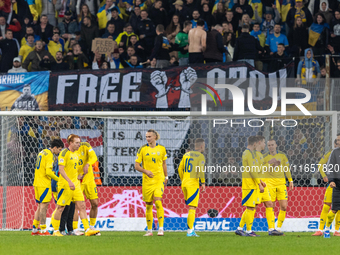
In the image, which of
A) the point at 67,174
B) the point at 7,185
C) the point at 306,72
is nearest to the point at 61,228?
the point at 67,174

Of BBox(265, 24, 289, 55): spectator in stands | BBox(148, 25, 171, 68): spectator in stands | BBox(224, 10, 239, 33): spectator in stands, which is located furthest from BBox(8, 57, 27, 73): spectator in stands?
BBox(265, 24, 289, 55): spectator in stands

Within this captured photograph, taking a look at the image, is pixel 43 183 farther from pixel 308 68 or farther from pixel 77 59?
pixel 308 68

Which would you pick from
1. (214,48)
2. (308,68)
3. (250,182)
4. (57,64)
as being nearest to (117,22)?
(57,64)

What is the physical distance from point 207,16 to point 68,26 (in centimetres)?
465

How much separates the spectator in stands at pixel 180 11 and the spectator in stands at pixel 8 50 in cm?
487

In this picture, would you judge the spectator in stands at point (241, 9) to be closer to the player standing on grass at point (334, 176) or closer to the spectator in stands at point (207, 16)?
the spectator in stands at point (207, 16)

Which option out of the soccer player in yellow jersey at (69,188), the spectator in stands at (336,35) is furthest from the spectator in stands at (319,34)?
the soccer player in yellow jersey at (69,188)

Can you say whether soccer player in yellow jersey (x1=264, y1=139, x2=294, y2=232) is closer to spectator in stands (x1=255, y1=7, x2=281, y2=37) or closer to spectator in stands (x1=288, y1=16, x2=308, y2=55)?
spectator in stands (x1=288, y1=16, x2=308, y2=55)

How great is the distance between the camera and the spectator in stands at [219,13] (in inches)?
636

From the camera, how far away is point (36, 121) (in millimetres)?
13164

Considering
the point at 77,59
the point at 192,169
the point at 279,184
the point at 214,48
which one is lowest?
the point at 279,184

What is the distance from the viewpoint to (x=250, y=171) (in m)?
10.2

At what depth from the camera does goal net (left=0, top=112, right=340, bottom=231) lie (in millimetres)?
12352

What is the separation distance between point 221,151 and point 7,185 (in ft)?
16.3
